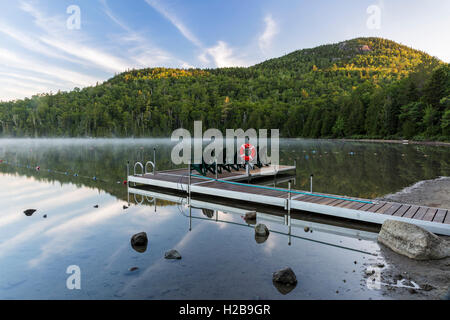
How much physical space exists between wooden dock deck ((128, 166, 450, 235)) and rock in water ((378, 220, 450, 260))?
102 cm

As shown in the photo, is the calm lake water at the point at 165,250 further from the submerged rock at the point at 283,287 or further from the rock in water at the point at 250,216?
the rock in water at the point at 250,216

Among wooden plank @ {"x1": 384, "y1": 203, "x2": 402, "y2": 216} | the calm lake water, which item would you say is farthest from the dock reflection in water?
wooden plank @ {"x1": 384, "y1": 203, "x2": 402, "y2": 216}

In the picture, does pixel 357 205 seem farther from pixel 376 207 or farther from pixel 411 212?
pixel 411 212

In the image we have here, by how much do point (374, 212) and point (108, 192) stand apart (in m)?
→ 11.0

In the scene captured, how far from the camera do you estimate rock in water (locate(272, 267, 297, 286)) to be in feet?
17.0

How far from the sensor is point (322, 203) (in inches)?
347

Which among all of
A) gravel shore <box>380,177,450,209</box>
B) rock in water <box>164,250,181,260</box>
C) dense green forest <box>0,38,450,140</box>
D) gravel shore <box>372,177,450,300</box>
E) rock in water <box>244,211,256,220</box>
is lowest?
rock in water <box>164,250,181,260</box>

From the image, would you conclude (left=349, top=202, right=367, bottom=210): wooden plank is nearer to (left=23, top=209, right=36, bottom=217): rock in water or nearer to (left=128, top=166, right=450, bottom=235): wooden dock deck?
(left=128, top=166, right=450, bottom=235): wooden dock deck

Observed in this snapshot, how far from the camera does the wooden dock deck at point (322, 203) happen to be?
24.1 ft

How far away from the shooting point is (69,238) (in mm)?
7863


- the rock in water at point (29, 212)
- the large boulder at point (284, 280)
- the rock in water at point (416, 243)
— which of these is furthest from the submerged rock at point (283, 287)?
the rock in water at point (29, 212)

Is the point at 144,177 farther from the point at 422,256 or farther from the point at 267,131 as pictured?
the point at 267,131

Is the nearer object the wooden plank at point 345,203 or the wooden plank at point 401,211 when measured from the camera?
the wooden plank at point 401,211

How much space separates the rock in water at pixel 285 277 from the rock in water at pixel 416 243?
2555 millimetres
